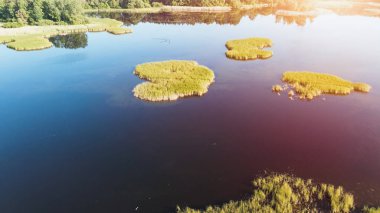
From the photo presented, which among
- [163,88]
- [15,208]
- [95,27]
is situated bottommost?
[15,208]

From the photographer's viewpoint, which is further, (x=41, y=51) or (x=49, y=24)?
(x=49, y=24)

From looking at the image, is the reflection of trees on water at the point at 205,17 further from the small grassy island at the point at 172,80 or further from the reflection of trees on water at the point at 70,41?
the small grassy island at the point at 172,80

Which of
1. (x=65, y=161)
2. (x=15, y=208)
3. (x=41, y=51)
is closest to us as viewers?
(x=15, y=208)

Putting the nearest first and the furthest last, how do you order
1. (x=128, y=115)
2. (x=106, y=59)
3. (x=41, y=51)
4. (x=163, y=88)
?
(x=128, y=115)
(x=163, y=88)
(x=106, y=59)
(x=41, y=51)

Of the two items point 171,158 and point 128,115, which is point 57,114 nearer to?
point 128,115

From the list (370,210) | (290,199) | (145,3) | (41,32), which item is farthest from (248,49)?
(145,3)

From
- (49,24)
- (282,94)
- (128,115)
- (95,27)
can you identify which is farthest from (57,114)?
(49,24)
